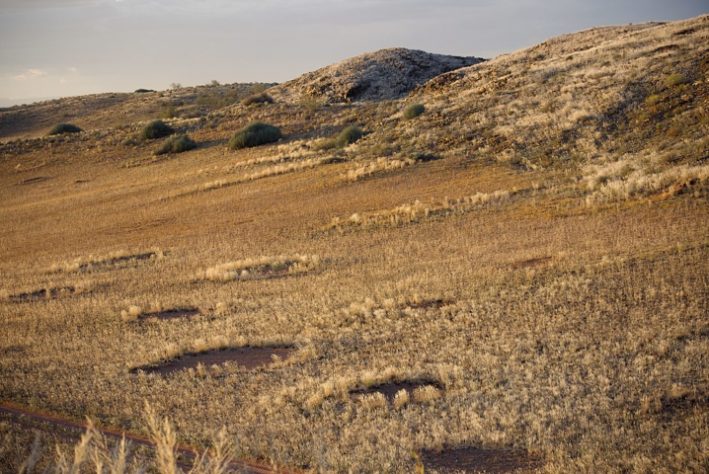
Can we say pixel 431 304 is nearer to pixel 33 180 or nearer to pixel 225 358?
pixel 225 358

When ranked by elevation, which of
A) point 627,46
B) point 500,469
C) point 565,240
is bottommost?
point 500,469

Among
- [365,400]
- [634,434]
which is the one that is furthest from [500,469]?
[365,400]

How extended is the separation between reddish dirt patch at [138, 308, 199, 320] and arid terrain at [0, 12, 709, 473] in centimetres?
5

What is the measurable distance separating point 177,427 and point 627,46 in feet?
131

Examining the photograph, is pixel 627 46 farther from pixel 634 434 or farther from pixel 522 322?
pixel 634 434

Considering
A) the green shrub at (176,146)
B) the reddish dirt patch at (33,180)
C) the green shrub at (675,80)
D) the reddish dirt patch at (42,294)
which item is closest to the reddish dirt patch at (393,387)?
the reddish dirt patch at (42,294)

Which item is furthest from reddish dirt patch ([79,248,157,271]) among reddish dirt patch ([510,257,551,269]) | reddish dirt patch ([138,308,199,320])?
reddish dirt patch ([510,257,551,269])

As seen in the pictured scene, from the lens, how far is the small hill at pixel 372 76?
55.7m

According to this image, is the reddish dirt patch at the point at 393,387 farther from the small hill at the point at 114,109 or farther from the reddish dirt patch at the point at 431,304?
the small hill at the point at 114,109

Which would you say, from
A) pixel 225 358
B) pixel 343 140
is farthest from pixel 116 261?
pixel 343 140

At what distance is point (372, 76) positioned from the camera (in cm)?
5825

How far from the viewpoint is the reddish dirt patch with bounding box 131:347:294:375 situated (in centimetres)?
989

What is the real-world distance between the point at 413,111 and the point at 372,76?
22.4 m

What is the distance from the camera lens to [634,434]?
20.9 ft
